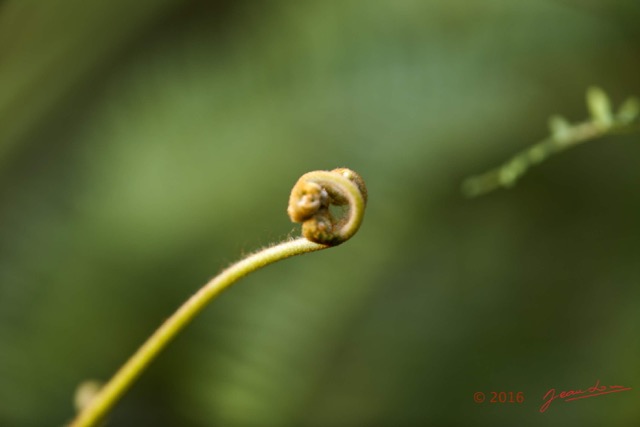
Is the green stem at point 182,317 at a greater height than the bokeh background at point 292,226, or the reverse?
the bokeh background at point 292,226

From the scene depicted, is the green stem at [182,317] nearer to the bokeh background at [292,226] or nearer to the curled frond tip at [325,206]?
the curled frond tip at [325,206]

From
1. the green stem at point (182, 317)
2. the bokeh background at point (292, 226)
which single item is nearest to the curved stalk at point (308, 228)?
the green stem at point (182, 317)

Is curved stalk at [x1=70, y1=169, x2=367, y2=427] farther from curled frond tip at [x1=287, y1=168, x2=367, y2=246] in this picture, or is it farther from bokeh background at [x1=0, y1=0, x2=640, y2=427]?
bokeh background at [x1=0, y1=0, x2=640, y2=427]

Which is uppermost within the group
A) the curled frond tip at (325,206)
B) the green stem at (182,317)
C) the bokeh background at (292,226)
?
the bokeh background at (292,226)

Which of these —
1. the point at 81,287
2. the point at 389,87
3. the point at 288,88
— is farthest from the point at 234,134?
the point at 81,287

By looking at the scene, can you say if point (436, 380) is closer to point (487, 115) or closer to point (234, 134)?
point (487, 115)

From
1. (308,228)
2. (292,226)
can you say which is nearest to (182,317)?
(308,228)

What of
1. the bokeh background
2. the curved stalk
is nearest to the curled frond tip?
the curved stalk
